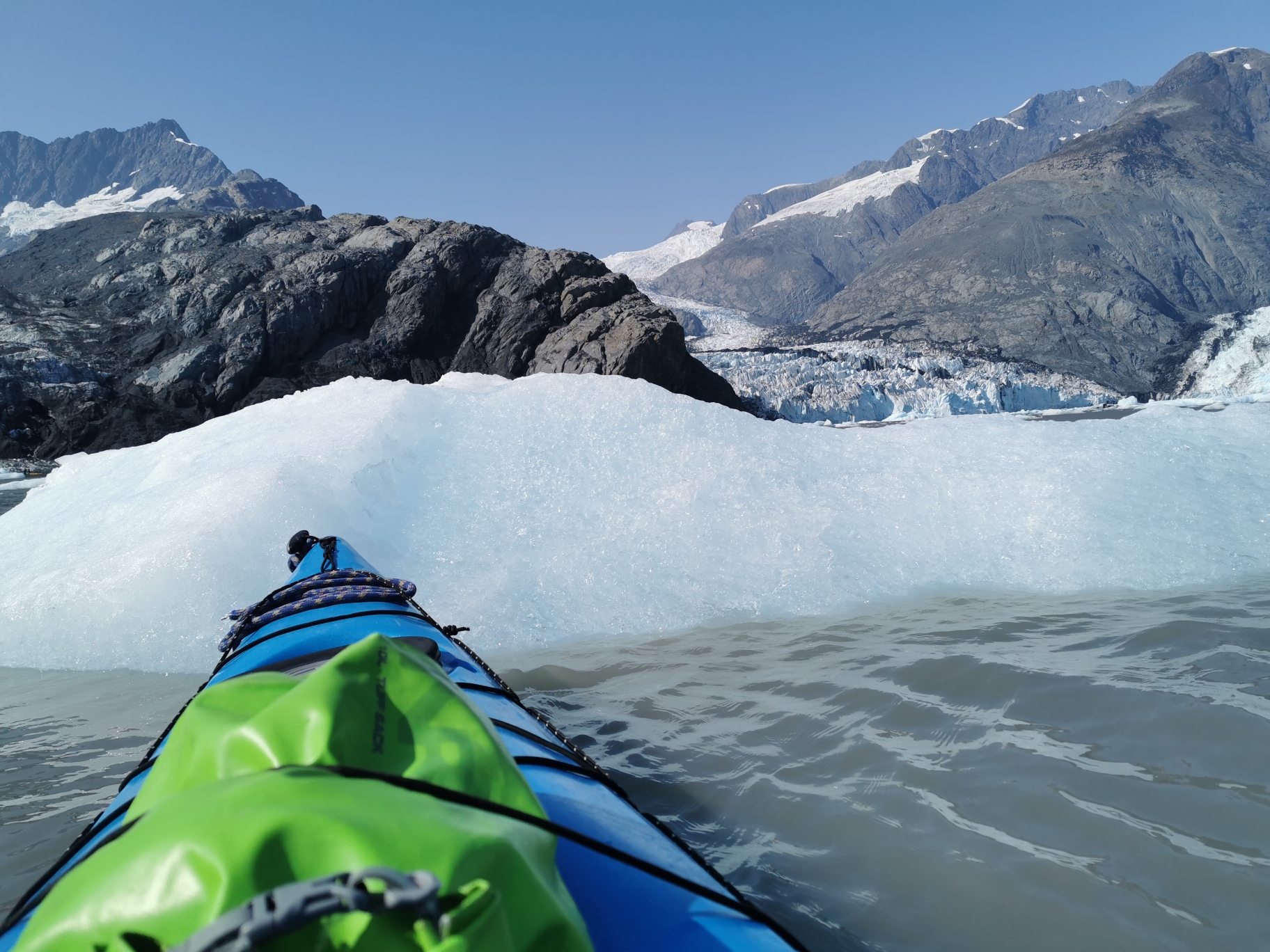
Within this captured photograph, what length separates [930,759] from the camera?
211 centimetres

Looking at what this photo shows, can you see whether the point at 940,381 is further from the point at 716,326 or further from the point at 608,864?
the point at 716,326

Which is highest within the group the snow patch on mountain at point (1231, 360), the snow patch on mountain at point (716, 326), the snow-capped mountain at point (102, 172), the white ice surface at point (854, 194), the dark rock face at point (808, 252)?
the snow-capped mountain at point (102, 172)

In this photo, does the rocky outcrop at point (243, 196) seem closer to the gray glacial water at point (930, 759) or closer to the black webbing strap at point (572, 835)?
the gray glacial water at point (930, 759)

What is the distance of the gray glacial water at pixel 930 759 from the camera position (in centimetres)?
151

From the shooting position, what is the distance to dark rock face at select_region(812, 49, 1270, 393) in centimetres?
6806

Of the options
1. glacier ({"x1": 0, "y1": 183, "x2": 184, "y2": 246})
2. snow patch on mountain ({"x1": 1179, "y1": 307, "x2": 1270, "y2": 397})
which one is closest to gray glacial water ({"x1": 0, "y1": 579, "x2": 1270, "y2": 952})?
snow patch on mountain ({"x1": 1179, "y1": 307, "x2": 1270, "y2": 397})

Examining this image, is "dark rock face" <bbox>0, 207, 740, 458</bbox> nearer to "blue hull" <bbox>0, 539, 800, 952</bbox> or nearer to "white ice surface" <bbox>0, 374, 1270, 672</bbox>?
"white ice surface" <bbox>0, 374, 1270, 672</bbox>

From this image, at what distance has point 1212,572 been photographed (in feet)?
12.8

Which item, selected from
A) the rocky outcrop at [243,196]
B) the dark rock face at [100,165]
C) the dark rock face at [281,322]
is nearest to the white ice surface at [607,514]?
the dark rock face at [281,322]

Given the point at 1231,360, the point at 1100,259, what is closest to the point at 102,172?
the point at 1100,259

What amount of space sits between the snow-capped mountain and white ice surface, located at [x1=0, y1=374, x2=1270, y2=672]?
130864 millimetres

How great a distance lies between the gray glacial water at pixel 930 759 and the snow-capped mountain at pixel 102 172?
438ft

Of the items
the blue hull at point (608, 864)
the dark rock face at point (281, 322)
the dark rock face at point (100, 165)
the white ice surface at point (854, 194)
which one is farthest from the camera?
the white ice surface at point (854, 194)

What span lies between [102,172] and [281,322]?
6283 inches
